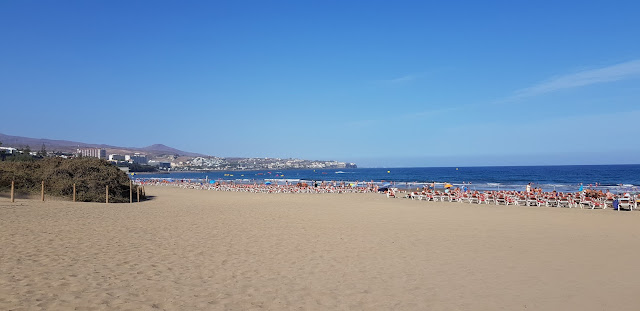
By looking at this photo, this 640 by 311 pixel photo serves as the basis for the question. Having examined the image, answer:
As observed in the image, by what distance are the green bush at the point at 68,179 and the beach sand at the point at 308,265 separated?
7.84 metres

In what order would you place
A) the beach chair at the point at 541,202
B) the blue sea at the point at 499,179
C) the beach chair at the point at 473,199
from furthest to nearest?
the blue sea at the point at 499,179
the beach chair at the point at 473,199
the beach chair at the point at 541,202

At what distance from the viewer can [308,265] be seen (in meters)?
7.86

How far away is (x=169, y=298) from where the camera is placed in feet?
18.3

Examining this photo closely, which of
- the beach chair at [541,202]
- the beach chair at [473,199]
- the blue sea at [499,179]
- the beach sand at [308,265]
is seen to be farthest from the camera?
the blue sea at [499,179]

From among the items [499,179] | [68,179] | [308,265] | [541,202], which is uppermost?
[68,179]

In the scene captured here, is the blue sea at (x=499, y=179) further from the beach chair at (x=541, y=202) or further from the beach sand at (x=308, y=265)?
the beach sand at (x=308, y=265)

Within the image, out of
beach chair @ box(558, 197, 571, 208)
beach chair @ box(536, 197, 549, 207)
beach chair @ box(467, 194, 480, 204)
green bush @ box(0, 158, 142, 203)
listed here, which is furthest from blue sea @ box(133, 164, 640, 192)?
green bush @ box(0, 158, 142, 203)

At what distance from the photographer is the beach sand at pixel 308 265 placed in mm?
5633

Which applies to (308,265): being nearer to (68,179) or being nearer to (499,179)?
(68,179)

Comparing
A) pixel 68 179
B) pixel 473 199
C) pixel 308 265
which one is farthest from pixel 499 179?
pixel 308 265

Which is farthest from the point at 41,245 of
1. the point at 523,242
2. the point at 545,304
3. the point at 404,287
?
the point at 523,242

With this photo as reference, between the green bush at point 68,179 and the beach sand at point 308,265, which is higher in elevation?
the green bush at point 68,179

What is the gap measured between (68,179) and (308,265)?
19.0m

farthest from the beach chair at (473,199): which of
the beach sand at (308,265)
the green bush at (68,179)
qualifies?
the green bush at (68,179)
